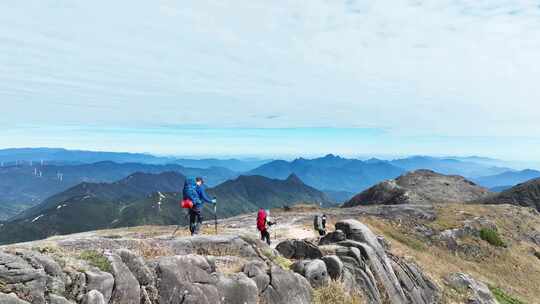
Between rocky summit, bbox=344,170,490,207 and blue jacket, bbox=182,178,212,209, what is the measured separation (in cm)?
7758

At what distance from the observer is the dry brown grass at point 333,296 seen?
1773cm

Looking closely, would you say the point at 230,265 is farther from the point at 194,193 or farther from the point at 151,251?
the point at 194,193

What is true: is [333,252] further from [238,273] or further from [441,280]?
[441,280]

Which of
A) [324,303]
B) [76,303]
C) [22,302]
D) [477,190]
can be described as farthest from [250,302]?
[477,190]

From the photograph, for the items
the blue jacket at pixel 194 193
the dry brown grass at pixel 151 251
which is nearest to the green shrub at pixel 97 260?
the dry brown grass at pixel 151 251

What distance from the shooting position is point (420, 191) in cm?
12019

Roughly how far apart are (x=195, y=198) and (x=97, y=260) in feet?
32.2

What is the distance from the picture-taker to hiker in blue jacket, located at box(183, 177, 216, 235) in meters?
22.7

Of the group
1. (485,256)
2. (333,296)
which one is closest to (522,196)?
(485,256)

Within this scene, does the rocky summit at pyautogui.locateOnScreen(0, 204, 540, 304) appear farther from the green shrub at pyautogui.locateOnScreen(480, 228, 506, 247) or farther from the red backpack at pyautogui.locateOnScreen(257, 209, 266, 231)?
the green shrub at pyautogui.locateOnScreen(480, 228, 506, 247)

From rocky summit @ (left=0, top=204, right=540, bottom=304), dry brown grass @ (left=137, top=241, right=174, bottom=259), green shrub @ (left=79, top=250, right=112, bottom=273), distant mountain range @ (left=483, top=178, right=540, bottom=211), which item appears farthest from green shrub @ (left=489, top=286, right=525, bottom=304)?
distant mountain range @ (left=483, top=178, right=540, bottom=211)

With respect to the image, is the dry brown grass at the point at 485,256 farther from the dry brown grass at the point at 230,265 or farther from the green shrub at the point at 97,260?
the green shrub at the point at 97,260

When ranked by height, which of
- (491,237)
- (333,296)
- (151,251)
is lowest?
(491,237)

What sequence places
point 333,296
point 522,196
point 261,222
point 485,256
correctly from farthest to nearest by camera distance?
point 522,196, point 485,256, point 261,222, point 333,296
